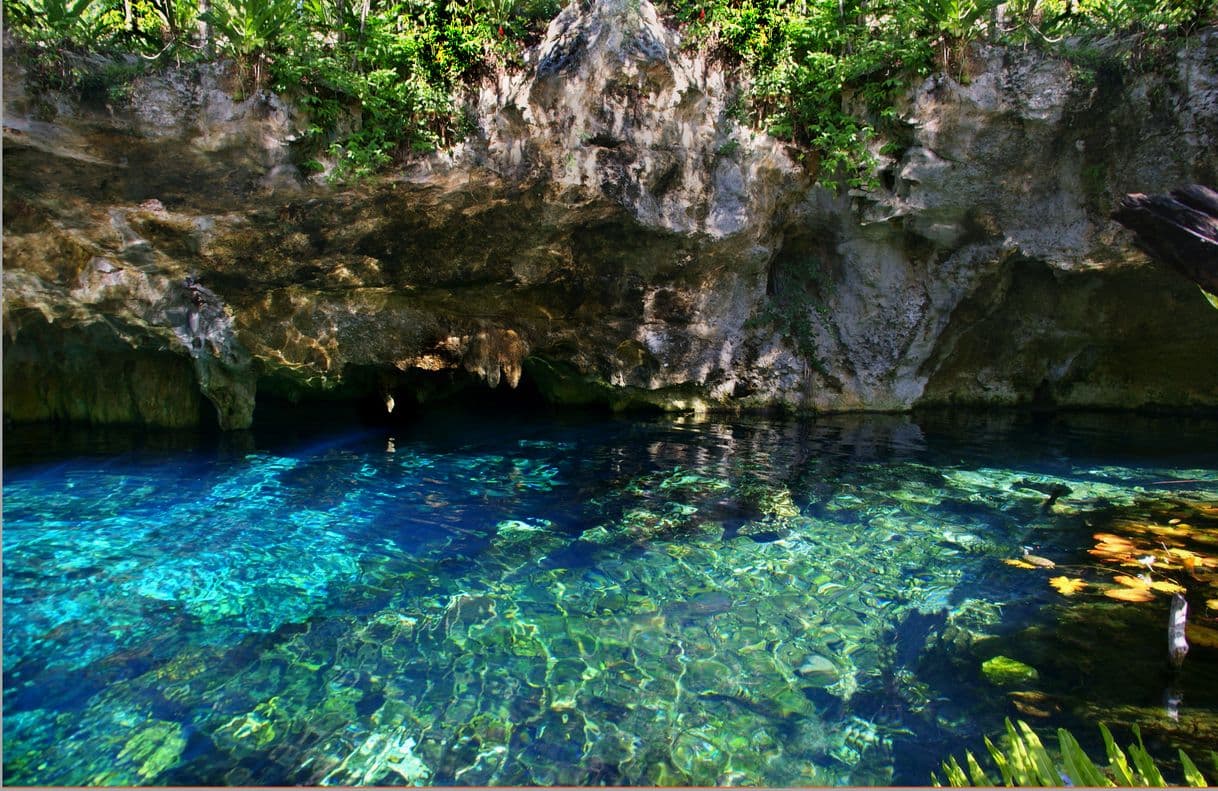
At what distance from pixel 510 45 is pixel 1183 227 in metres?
8.28

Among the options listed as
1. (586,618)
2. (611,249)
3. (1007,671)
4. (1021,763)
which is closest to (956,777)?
(1021,763)

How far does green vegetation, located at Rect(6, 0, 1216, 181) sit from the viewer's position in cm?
832

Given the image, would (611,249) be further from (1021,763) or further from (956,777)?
(1021,763)

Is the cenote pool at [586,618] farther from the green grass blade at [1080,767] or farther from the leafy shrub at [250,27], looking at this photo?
the leafy shrub at [250,27]

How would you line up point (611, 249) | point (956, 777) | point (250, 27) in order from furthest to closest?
point (611, 249) → point (250, 27) → point (956, 777)

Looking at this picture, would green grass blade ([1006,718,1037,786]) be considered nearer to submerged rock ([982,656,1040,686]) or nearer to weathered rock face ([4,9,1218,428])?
Result: submerged rock ([982,656,1040,686])

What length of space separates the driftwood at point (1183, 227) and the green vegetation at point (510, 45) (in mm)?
5799

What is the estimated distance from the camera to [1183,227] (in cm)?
458

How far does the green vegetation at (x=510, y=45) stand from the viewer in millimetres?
8320

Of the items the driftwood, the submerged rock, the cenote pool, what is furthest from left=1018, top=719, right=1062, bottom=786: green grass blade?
the driftwood

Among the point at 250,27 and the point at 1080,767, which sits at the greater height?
the point at 250,27

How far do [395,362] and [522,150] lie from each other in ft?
14.5

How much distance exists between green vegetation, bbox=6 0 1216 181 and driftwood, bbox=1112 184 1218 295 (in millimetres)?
5799

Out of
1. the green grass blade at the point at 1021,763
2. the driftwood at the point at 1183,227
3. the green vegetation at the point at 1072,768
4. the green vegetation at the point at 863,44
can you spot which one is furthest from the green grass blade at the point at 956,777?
the green vegetation at the point at 863,44
